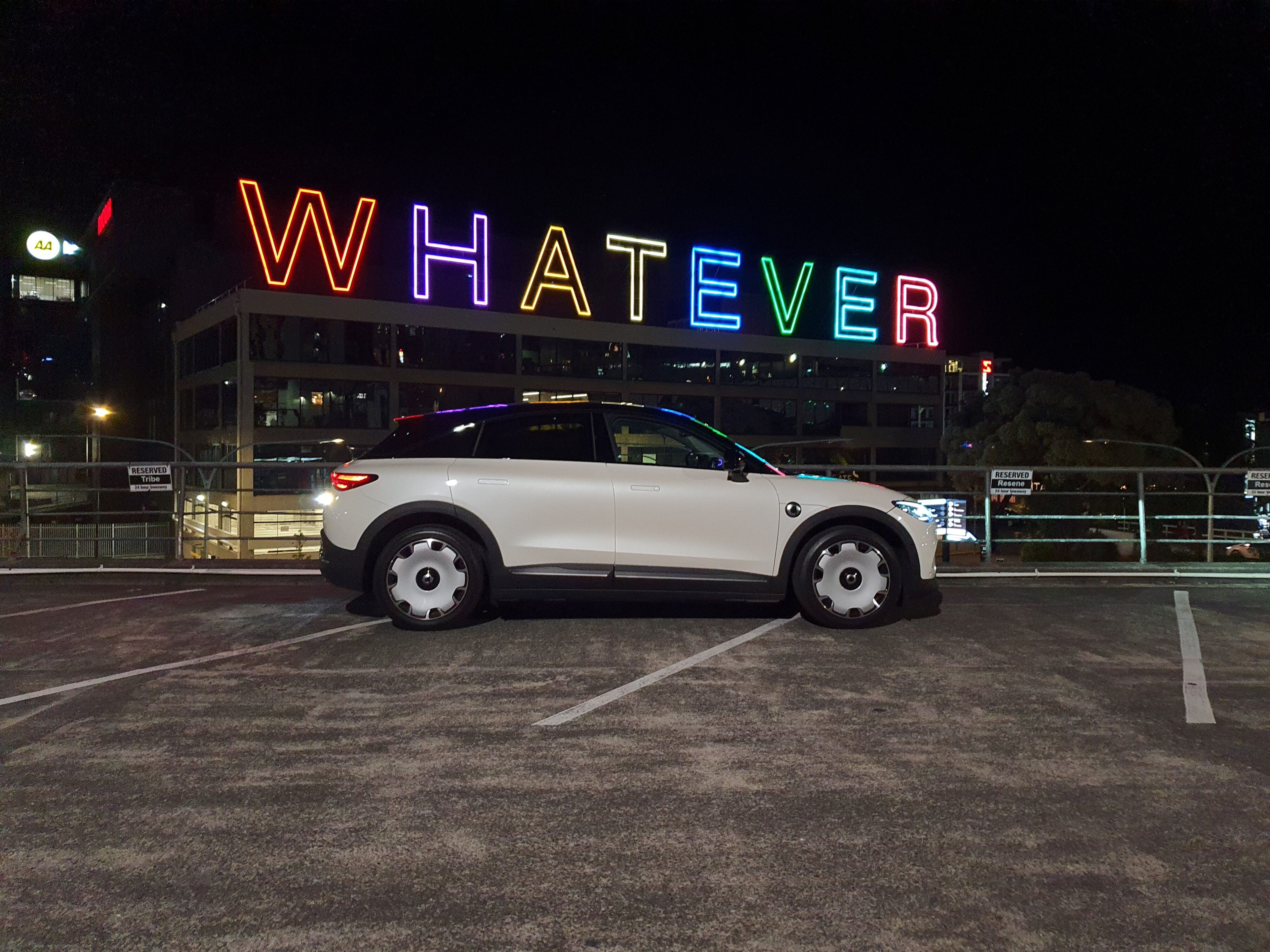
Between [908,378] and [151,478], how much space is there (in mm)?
65924

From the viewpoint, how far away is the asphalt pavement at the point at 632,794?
113 inches

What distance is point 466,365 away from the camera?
53.7 meters

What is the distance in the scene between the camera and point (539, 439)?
7281 millimetres

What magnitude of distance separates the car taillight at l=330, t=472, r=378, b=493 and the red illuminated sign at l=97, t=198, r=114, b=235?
65181mm

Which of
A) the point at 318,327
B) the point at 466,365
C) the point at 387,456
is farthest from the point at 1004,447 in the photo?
the point at 387,456

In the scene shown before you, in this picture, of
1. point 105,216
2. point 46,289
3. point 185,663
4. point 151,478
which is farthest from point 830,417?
point 185,663

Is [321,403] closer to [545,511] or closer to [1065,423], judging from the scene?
[1065,423]

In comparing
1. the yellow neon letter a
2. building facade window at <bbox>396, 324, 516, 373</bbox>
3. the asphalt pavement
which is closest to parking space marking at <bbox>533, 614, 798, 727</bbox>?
the asphalt pavement

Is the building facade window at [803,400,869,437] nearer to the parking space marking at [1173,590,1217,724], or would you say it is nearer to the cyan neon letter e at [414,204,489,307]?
the cyan neon letter e at [414,204,489,307]

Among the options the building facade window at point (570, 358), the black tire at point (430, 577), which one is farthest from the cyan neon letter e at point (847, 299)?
the black tire at point (430, 577)

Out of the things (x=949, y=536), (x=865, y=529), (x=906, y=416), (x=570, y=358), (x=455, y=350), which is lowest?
(x=949, y=536)

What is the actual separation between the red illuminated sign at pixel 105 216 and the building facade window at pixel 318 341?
23.2 meters

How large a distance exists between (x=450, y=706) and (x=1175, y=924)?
11.5 feet

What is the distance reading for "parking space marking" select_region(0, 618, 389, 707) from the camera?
5438 millimetres
